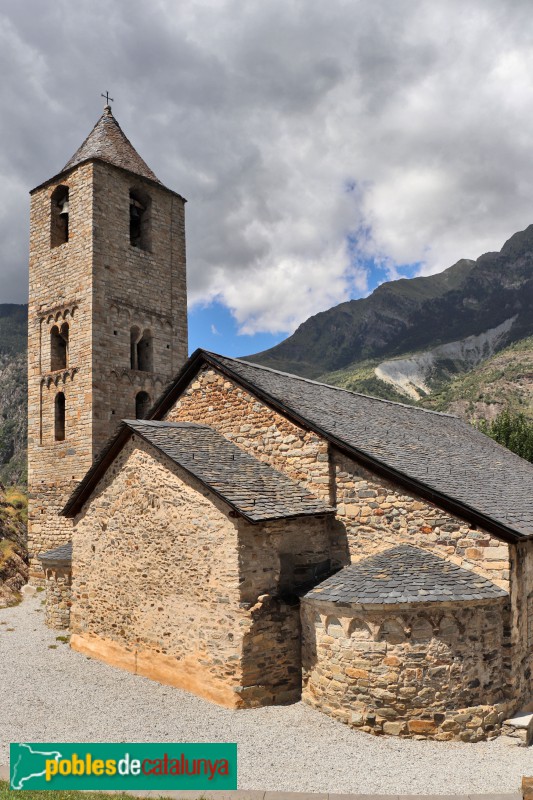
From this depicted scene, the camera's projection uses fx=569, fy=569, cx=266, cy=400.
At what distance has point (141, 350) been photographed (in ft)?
74.2

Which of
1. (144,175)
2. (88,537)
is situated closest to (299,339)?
(144,175)

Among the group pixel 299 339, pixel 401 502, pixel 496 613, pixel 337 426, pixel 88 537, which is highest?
pixel 299 339

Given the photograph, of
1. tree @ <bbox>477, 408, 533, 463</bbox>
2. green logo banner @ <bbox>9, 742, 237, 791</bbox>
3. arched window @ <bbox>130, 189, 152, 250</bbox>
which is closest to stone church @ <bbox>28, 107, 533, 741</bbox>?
green logo banner @ <bbox>9, 742, 237, 791</bbox>

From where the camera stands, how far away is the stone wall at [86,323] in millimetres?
20188

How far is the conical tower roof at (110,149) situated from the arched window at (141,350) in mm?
6317

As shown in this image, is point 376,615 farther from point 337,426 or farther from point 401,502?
point 337,426

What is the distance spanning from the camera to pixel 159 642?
10.2 metres

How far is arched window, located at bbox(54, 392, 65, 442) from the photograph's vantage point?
21062 millimetres

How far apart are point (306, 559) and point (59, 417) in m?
14.3

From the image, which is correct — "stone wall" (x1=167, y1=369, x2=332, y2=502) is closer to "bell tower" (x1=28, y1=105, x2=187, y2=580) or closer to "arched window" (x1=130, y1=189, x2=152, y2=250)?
"bell tower" (x1=28, y1=105, x2=187, y2=580)

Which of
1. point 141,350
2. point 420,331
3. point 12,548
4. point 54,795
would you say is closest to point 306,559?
point 54,795

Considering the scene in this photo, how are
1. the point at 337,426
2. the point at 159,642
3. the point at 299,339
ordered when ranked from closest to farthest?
1. the point at 159,642
2. the point at 337,426
3. the point at 299,339

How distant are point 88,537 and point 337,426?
18.9 feet

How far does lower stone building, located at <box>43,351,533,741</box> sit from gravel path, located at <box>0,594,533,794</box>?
0.32m
